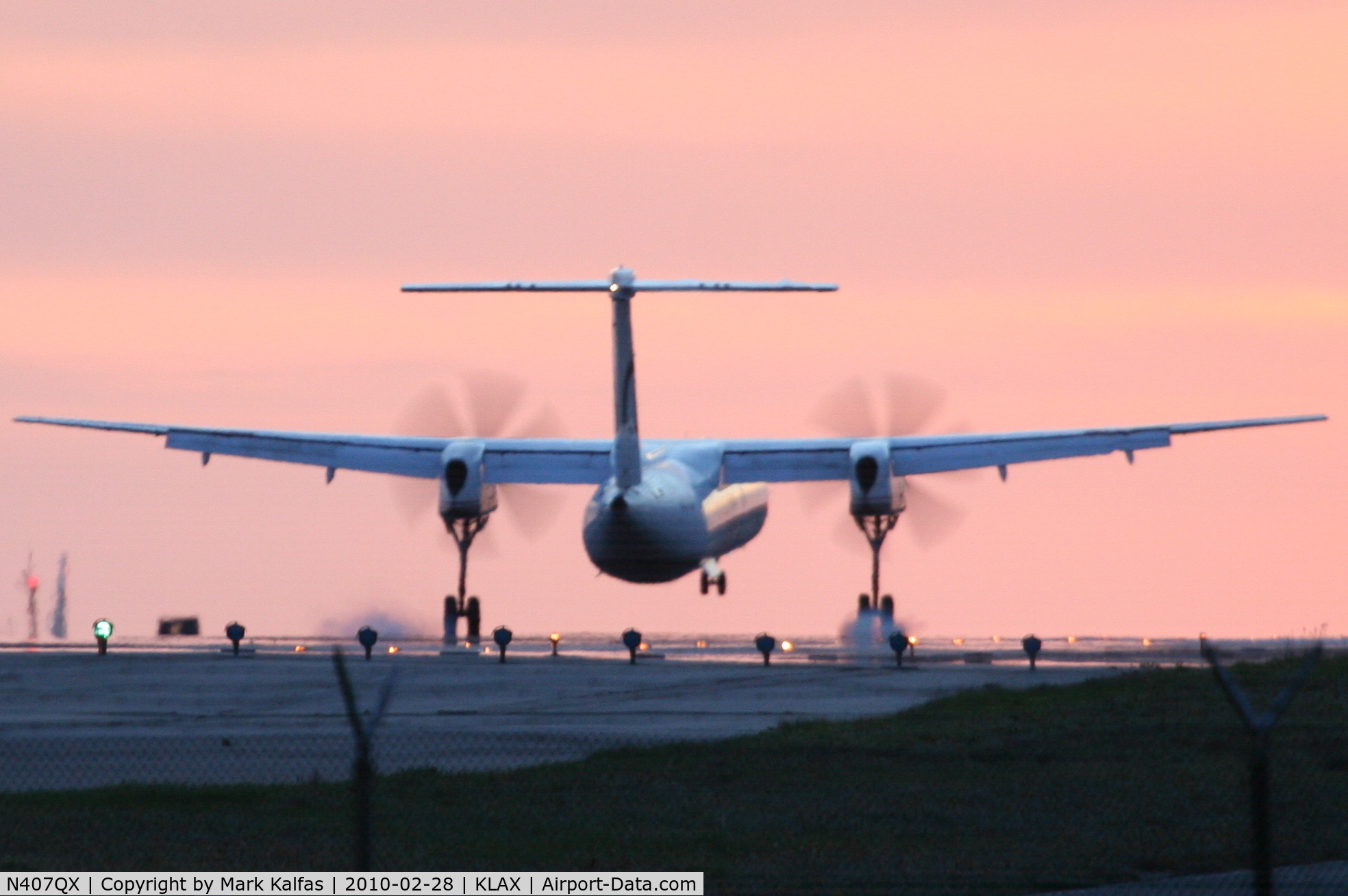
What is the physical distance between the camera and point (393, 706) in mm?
31188

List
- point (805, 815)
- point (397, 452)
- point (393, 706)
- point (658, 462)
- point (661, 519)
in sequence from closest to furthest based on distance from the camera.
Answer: point (805, 815) → point (393, 706) → point (661, 519) → point (658, 462) → point (397, 452)

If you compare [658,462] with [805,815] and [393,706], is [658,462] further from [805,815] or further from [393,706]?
[805,815]

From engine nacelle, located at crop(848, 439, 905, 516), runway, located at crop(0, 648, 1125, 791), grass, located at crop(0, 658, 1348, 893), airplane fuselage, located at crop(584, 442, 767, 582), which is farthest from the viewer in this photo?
engine nacelle, located at crop(848, 439, 905, 516)

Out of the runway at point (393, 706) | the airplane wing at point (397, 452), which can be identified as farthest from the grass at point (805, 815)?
the airplane wing at point (397, 452)

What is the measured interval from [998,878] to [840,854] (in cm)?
172

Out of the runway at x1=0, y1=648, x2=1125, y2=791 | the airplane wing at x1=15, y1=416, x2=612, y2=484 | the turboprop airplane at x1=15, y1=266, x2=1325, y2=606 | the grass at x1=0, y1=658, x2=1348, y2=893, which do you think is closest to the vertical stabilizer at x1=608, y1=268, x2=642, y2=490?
the turboprop airplane at x1=15, y1=266, x2=1325, y2=606

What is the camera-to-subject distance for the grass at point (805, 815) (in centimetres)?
1655

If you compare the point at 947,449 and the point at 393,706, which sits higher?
the point at 947,449

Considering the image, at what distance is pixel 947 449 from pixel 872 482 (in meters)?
4.09

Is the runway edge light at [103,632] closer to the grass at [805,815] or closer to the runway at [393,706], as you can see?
the runway at [393,706]

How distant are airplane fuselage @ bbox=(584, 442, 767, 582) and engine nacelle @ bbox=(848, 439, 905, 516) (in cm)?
392

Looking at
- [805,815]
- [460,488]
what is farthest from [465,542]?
[805,815]

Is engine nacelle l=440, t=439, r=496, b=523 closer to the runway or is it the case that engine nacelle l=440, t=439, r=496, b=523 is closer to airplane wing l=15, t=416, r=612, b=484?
airplane wing l=15, t=416, r=612, b=484

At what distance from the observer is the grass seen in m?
16.5
